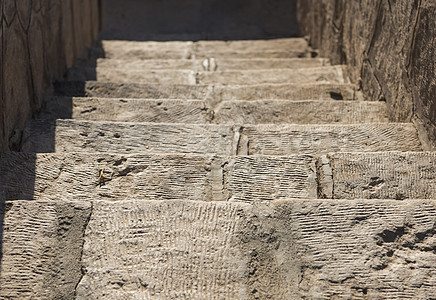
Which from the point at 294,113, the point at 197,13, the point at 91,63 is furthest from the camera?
the point at 197,13

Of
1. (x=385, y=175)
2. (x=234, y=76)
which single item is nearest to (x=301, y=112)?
(x=385, y=175)

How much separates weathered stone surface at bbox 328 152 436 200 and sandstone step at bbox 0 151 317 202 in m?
0.11

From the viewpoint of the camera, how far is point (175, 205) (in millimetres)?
1764

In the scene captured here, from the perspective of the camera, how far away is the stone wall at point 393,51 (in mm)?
2348

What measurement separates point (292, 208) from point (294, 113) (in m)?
1.20

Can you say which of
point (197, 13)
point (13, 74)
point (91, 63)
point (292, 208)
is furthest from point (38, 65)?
point (197, 13)

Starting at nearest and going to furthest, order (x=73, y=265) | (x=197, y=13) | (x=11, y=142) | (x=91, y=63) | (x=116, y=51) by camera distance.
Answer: (x=73, y=265)
(x=11, y=142)
(x=91, y=63)
(x=116, y=51)
(x=197, y=13)

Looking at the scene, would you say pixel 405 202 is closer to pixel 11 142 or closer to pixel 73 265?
pixel 73 265

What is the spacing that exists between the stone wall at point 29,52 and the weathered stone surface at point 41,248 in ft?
2.09

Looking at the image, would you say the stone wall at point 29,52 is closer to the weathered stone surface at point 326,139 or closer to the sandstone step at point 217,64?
the sandstone step at point 217,64

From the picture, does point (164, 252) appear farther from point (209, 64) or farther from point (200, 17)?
point (200, 17)

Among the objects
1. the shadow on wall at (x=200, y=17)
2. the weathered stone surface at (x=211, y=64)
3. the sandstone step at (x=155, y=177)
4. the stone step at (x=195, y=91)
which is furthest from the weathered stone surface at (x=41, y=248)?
the shadow on wall at (x=200, y=17)

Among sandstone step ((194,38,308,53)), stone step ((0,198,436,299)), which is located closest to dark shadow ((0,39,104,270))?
stone step ((0,198,436,299))

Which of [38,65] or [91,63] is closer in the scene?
[38,65]
